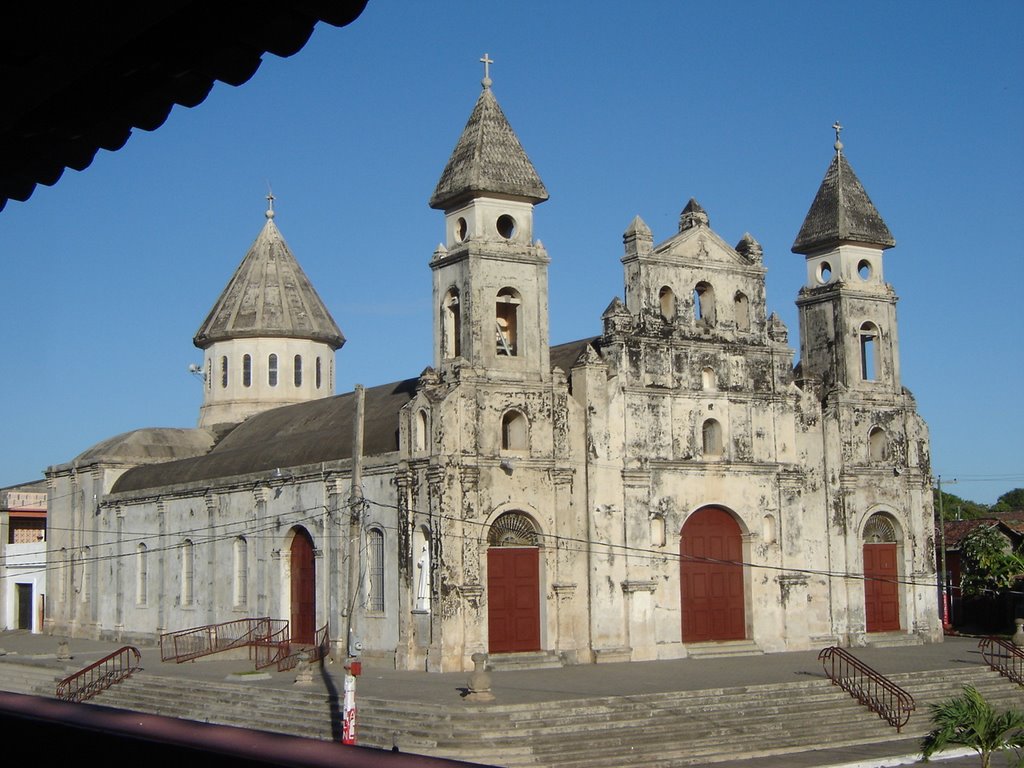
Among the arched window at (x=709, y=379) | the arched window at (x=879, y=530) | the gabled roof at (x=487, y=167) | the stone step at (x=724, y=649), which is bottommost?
the stone step at (x=724, y=649)

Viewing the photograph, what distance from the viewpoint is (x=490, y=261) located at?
1286 inches

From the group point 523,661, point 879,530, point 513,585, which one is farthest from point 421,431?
point 879,530

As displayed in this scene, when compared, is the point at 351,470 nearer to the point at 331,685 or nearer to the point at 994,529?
the point at 331,685

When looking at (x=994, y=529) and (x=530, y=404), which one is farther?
(x=994, y=529)

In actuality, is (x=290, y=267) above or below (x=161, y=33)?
above

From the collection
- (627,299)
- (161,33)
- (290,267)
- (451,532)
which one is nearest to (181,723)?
(161,33)

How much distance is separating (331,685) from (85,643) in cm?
1926

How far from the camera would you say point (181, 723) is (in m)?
4.34

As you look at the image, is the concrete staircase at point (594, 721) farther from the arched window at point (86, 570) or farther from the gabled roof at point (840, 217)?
the arched window at point (86, 570)

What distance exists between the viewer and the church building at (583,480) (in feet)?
105

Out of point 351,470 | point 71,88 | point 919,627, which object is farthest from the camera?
point 919,627

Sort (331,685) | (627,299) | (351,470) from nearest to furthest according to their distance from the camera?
(331,685) → (351,470) → (627,299)

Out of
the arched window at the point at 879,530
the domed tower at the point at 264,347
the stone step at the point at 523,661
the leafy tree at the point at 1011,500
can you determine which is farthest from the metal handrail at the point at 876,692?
the leafy tree at the point at 1011,500

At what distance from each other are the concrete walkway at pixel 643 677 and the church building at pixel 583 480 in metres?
1.25
